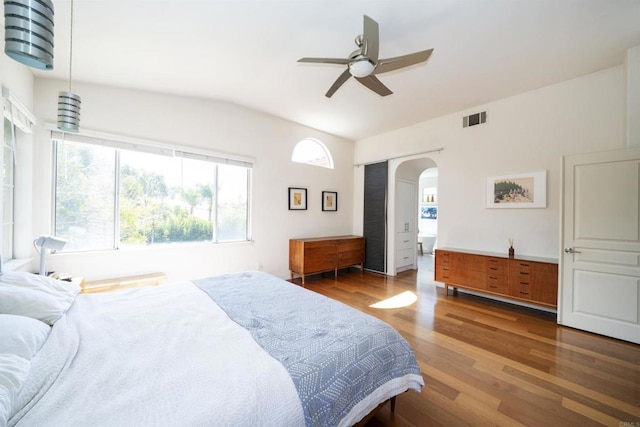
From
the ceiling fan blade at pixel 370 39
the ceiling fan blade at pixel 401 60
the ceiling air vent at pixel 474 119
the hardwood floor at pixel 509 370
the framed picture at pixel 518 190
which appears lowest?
the hardwood floor at pixel 509 370

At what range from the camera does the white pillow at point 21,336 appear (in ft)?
3.29

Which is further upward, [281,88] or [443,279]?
[281,88]

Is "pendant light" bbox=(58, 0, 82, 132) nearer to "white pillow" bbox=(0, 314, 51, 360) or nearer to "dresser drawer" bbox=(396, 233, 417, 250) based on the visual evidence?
"white pillow" bbox=(0, 314, 51, 360)

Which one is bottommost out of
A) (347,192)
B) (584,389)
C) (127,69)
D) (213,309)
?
(584,389)

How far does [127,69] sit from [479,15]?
3484 mm

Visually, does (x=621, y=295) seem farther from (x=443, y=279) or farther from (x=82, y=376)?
(x=82, y=376)

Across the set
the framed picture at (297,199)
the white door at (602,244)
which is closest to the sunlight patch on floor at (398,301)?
the white door at (602,244)

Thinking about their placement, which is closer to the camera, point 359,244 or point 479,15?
point 479,15

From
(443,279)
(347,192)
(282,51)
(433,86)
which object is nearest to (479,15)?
(433,86)

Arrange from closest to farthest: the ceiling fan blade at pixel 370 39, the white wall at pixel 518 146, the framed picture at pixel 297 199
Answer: the ceiling fan blade at pixel 370 39
the white wall at pixel 518 146
the framed picture at pixel 297 199

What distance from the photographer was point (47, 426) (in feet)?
2.39

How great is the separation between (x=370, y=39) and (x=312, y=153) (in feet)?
11.3

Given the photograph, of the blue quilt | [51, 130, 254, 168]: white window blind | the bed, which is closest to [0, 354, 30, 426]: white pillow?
the bed

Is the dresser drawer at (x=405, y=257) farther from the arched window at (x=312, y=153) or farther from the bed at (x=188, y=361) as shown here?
the bed at (x=188, y=361)
